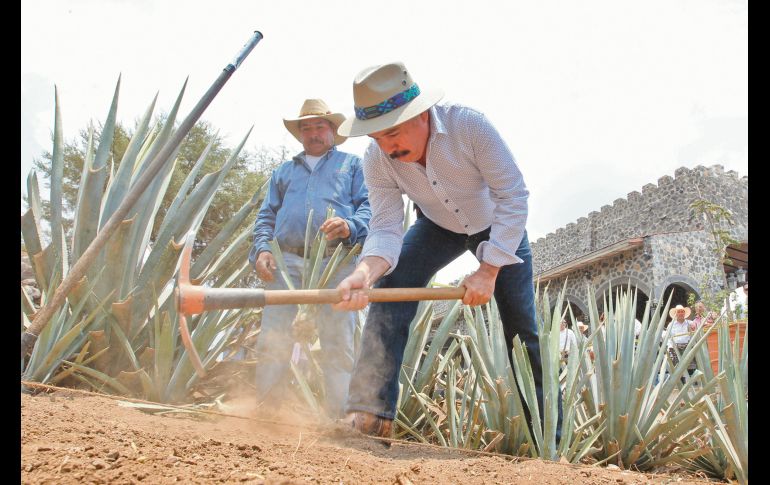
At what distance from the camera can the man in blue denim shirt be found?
269 cm

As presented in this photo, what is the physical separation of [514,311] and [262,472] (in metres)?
1.34

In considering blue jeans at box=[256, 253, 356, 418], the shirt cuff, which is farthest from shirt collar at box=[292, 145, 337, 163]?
the shirt cuff

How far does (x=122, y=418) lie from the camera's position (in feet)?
6.42

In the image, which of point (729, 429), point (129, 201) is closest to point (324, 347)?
point (129, 201)

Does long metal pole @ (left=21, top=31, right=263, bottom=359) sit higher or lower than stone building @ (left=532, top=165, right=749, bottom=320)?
lower

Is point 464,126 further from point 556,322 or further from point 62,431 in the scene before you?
point 62,431

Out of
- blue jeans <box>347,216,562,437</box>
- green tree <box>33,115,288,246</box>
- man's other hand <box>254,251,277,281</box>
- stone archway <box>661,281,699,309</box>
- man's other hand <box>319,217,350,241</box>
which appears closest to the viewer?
blue jeans <box>347,216,562,437</box>

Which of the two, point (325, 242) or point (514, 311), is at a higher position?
point (325, 242)

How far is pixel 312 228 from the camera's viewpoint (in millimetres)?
3023

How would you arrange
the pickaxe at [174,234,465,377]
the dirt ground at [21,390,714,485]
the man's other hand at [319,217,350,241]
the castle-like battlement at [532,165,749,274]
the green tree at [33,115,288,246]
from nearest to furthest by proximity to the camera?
the dirt ground at [21,390,714,485] → the pickaxe at [174,234,465,377] → the man's other hand at [319,217,350,241] → the green tree at [33,115,288,246] → the castle-like battlement at [532,165,749,274]

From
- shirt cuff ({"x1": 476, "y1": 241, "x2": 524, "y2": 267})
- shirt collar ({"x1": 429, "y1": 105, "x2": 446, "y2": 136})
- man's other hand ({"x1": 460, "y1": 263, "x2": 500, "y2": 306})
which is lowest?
man's other hand ({"x1": 460, "y1": 263, "x2": 500, "y2": 306})

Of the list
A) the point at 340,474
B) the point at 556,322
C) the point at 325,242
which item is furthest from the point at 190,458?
the point at 556,322

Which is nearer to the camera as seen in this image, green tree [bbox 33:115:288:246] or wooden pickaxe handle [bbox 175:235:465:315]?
wooden pickaxe handle [bbox 175:235:465:315]

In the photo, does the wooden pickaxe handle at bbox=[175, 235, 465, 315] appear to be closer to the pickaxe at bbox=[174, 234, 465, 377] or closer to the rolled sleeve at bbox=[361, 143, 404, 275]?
the pickaxe at bbox=[174, 234, 465, 377]
